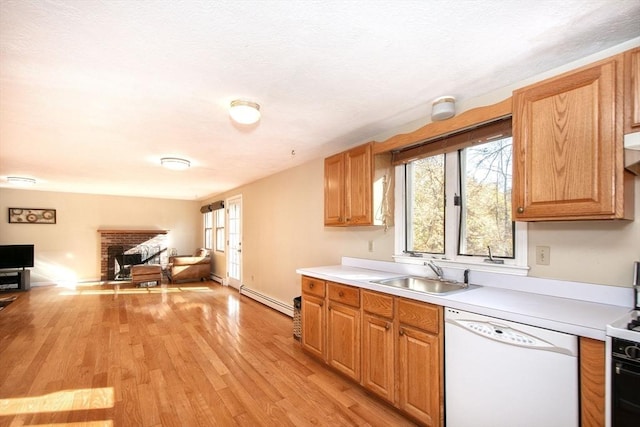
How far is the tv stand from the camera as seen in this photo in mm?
6250

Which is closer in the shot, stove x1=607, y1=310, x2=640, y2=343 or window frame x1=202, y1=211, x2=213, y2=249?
stove x1=607, y1=310, x2=640, y2=343

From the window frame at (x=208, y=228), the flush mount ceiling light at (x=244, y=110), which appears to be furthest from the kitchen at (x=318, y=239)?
the flush mount ceiling light at (x=244, y=110)

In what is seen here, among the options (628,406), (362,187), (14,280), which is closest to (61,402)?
(362,187)

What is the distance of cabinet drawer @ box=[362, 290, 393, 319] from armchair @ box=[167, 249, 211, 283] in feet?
20.2

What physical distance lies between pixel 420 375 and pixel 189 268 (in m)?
6.70

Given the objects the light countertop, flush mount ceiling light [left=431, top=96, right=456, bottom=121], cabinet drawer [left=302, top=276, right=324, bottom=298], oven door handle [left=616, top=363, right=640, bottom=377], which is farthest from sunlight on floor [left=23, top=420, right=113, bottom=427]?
flush mount ceiling light [left=431, top=96, right=456, bottom=121]

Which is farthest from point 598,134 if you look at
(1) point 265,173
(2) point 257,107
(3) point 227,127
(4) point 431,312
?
(1) point 265,173

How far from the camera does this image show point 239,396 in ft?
7.63

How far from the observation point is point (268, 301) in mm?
4957

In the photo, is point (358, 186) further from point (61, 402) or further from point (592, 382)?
point (61, 402)

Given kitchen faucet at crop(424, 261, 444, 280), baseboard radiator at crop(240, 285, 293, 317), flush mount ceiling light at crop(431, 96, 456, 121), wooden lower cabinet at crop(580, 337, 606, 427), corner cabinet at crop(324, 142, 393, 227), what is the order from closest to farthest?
1. wooden lower cabinet at crop(580, 337, 606, 427)
2. flush mount ceiling light at crop(431, 96, 456, 121)
3. kitchen faucet at crop(424, 261, 444, 280)
4. corner cabinet at crop(324, 142, 393, 227)
5. baseboard radiator at crop(240, 285, 293, 317)

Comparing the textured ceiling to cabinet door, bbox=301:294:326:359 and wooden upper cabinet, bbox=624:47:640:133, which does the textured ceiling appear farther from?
cabinet door, bbox=301:294:326:359

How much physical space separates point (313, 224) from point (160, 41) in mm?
2807

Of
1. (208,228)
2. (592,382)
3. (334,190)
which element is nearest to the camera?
(592,382)
